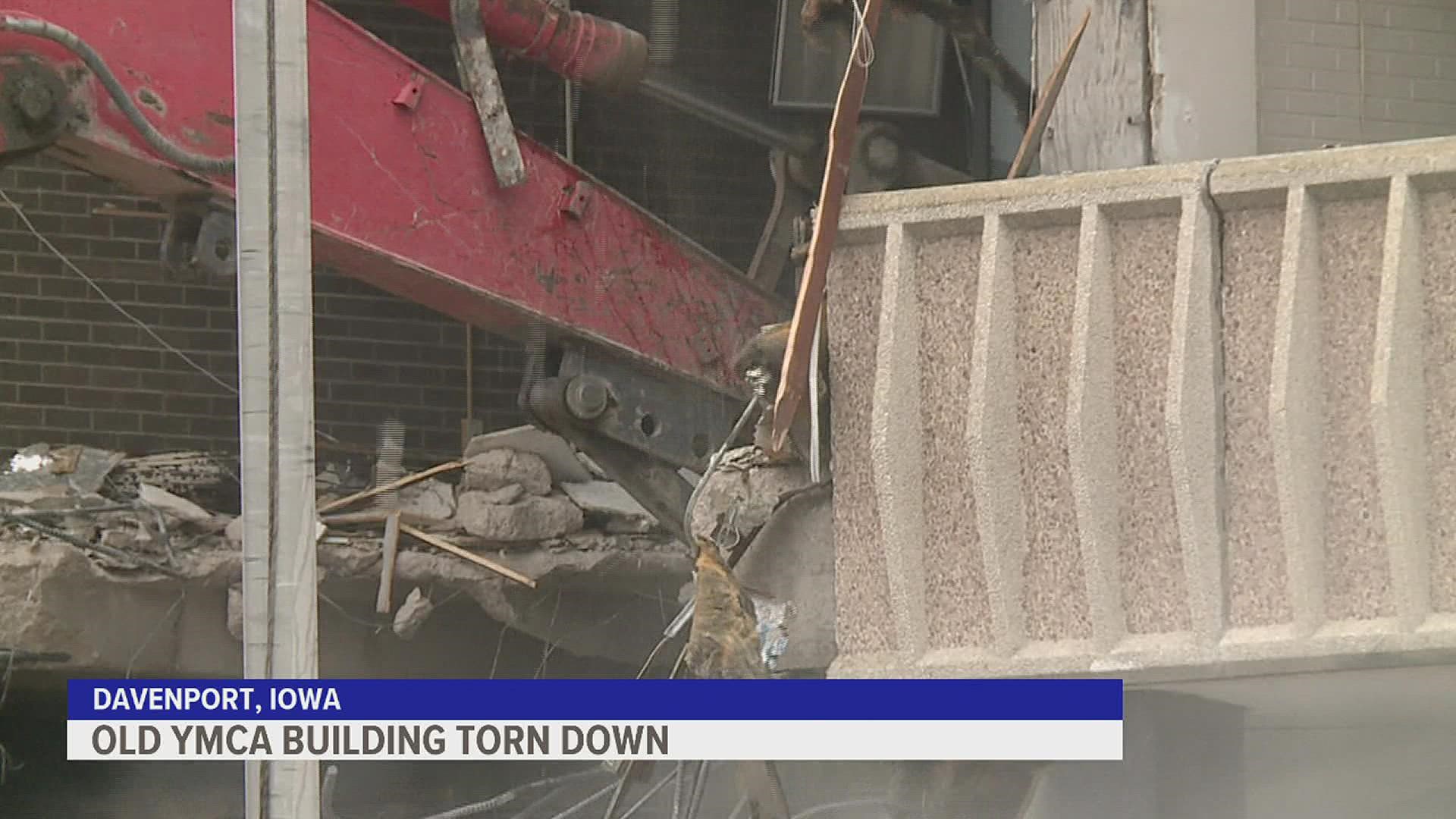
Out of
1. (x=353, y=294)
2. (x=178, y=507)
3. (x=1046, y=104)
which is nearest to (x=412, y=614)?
(x=178, y=507)

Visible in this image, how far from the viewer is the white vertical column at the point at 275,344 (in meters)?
2.98

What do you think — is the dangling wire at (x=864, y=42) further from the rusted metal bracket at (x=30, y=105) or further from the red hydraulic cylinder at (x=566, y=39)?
the rusted metal bracket at (x=30, y=105)

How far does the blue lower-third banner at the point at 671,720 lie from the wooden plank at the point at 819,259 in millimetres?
668

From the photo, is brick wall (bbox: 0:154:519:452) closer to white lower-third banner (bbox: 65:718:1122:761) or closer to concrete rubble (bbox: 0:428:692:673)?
concrete rubble (bbox: 0:428:692:673)

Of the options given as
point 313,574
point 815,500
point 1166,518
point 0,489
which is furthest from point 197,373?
point 1166,518

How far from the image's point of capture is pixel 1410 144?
3.46 metres

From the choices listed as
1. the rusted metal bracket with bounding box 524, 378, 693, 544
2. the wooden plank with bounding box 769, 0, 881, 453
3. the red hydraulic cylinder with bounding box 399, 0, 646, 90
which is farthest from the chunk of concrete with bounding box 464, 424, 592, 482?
the wooden plank with bounding box 769, 0, 881, 453

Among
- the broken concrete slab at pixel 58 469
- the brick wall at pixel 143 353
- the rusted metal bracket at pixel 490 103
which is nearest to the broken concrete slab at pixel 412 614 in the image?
the brick wall at pixel 143 353

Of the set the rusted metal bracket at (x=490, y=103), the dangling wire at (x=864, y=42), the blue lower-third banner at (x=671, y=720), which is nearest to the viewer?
the blue lower-third banner at (x=671, y=720)

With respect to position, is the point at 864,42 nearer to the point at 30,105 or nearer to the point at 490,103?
the point at 490,103

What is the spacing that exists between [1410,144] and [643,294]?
200 centimetres

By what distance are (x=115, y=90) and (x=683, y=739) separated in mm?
1908

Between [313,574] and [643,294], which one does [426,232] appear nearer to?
[643,294]

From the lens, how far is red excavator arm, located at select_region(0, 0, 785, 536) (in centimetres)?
402
